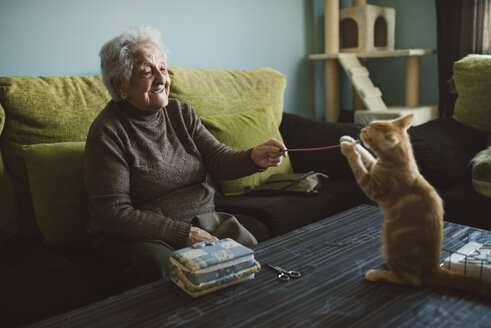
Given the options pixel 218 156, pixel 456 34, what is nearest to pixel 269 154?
pixel 218 156

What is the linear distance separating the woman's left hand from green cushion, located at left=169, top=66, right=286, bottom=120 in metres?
0.60

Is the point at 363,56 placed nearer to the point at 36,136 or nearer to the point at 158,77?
the point at 158,77

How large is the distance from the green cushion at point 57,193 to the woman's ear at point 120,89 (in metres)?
0.29

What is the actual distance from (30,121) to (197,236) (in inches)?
31.9

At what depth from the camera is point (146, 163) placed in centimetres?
145

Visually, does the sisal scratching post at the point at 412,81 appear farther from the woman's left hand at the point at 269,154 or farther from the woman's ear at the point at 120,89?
the woman's ear at the point at 120,89

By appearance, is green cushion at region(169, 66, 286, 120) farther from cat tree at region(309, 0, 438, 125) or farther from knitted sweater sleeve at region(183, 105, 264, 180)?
cat tree at region(309, 0, 438, 125)

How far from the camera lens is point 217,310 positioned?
923mm

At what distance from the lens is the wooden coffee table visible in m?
0.87

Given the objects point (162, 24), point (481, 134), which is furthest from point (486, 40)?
point (162, 24)

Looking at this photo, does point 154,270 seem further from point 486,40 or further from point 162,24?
point 486,40

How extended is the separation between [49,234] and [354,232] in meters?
1.05

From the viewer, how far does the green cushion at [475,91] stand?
7.23 ft

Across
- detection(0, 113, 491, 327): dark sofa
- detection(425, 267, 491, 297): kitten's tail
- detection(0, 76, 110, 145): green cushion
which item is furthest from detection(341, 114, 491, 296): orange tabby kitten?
detection(0, 76, 110, 145): green cushion
